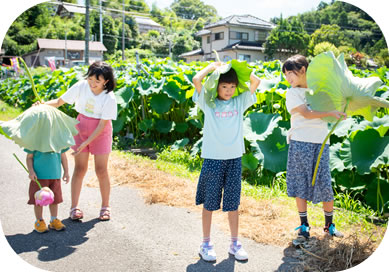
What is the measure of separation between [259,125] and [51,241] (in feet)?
9.29

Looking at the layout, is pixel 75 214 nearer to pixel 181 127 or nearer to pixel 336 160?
pixel 336 160

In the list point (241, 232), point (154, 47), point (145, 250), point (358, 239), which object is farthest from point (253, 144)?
point (154, 47)

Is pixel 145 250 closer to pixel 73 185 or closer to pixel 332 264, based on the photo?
pixel 73 185

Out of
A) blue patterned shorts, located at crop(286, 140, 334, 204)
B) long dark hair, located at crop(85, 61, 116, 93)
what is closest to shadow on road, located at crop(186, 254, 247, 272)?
blue patterned shorts, located at crop(286, 140, 334, 204)

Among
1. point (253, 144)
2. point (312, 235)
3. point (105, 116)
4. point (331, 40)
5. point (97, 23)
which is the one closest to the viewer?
point (312, 235)

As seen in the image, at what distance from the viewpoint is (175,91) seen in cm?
623

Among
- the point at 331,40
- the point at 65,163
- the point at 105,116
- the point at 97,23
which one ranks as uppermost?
the point at 97,23

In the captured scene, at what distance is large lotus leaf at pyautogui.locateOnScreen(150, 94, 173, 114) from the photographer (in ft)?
20.6

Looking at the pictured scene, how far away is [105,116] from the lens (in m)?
3.12

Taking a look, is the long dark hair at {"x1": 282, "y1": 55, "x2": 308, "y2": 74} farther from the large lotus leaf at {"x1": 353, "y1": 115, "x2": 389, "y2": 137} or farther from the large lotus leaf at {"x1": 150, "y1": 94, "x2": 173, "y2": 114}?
the large lotus leaf at {"x1": 150, "y1": 94, "x2": 173, "y2": 114}

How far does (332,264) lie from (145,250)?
1.36 m

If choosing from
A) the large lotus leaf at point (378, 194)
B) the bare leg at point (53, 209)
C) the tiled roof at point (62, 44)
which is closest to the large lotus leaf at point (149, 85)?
the bare leg at point (53, 209)

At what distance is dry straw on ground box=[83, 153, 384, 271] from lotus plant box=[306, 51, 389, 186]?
2.23ft

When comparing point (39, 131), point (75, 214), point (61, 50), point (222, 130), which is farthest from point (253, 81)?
point (61, 50)
